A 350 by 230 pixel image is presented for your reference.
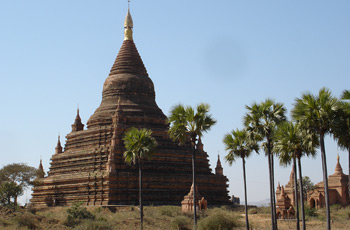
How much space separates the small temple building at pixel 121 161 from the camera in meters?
54.9

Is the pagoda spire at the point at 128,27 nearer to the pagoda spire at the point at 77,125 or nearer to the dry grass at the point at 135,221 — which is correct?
the pagoda spire at the point at 77,125

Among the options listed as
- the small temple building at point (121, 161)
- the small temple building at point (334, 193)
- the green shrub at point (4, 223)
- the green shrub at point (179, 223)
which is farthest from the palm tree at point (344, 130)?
the small temple building at point (334, 193)

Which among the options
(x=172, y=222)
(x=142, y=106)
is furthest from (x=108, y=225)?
(x=142, y=106)

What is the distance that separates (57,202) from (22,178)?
8.05m

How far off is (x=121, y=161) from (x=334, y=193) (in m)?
35.0

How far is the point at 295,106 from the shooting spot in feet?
94.2

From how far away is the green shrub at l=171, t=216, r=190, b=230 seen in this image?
43047 mm

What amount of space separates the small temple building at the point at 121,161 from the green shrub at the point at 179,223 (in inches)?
434

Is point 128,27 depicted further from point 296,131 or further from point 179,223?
point 296,131

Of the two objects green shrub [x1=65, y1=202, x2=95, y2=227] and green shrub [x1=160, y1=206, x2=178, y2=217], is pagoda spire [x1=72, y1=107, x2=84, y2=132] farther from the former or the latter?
green shrub [x1=65, y1=202, x2=95, y2=227]

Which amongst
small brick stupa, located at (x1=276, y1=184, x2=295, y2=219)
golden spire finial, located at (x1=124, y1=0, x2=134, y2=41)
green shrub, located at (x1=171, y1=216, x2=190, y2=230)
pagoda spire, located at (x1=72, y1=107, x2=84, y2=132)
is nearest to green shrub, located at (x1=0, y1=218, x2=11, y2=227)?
green shrub, located at (x1=171, y1=216, x2=190, y2=230)

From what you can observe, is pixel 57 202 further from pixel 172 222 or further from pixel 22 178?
pixel 172 222

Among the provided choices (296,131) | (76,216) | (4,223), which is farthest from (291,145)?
(4,223)

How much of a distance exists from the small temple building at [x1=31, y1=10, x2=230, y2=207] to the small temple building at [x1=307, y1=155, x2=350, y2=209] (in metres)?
16.0
